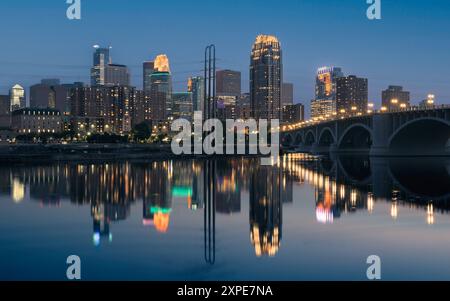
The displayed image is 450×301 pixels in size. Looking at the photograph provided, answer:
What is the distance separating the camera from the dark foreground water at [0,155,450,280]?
1858 cm

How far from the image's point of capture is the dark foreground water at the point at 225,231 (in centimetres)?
1858

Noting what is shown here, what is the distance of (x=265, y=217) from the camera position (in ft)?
99.3

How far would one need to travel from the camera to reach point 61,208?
3453 centimetres

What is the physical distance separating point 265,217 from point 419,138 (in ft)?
247

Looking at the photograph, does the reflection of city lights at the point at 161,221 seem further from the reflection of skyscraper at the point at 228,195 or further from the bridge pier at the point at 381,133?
the bridge pier at the point at 381,133

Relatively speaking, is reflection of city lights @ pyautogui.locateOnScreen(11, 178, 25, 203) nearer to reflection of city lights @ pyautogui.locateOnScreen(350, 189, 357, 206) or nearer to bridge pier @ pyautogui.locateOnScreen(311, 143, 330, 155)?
reflection of city lights @ pyautogui.locateOnScreen(350, 189, 357, 206)

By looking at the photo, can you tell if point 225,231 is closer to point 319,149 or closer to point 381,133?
point 381,133

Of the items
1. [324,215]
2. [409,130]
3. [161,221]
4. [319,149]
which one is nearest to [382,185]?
[324,215]

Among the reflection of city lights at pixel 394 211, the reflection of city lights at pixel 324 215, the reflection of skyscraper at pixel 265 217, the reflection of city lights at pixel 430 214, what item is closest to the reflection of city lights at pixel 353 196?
the reflection of city lights at pixel 394 211

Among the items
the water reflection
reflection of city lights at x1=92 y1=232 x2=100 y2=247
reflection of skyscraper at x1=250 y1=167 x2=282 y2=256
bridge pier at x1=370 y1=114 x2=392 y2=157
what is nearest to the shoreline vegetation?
the water reflection

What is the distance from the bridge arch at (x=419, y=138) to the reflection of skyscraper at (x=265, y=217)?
48404mm

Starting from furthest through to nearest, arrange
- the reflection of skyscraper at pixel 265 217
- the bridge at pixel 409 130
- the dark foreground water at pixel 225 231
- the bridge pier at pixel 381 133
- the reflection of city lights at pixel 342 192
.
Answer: the bridge pier at pixel 381 133
the bridge at pixel 409 130
the reflection of city lights at pixel 342 192
the reflection of skyscraper at pixel 265 217
the dark foreground water at pixel 225 231

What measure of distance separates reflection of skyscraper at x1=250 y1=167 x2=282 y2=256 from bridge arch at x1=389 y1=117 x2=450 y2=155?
159 ft

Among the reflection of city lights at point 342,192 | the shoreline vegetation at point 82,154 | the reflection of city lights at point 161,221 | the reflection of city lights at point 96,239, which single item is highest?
the shoreline vegetation at point 82,154
